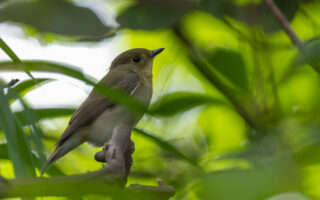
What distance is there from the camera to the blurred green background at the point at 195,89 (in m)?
1.42

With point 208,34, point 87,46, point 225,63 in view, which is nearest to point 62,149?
point 87,46

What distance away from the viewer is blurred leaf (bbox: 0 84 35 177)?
1.21m

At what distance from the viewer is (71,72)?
1219 mm

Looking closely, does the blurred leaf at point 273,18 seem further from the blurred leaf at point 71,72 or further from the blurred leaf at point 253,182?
the blurred leaf at point 253,182

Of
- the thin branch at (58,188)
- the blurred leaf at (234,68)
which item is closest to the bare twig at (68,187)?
the thin branch at (58,188)

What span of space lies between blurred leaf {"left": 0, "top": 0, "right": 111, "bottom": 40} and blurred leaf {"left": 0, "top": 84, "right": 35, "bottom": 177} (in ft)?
6.23

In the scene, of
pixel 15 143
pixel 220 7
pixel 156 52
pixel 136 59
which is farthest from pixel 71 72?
pixel 136 59

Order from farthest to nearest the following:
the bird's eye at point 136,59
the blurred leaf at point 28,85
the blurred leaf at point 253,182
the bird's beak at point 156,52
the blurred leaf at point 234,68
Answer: the bird's eye at point 136,59
the bird's beak at point 156,52
the blurred leaf at point 234,68
the blurred leaf at point 28,85
the blurred leaf at point 253,182

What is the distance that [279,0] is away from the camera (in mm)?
3469

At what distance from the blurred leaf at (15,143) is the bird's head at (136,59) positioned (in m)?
2.74

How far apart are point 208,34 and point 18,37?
1.63m

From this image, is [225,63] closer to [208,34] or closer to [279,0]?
[279,0]

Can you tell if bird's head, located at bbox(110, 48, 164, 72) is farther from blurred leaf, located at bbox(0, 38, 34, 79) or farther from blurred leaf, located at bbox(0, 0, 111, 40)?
blurred leaf, located at bbox(0, 38, 34, 79)

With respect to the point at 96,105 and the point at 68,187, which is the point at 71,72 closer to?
the point at 68,187
